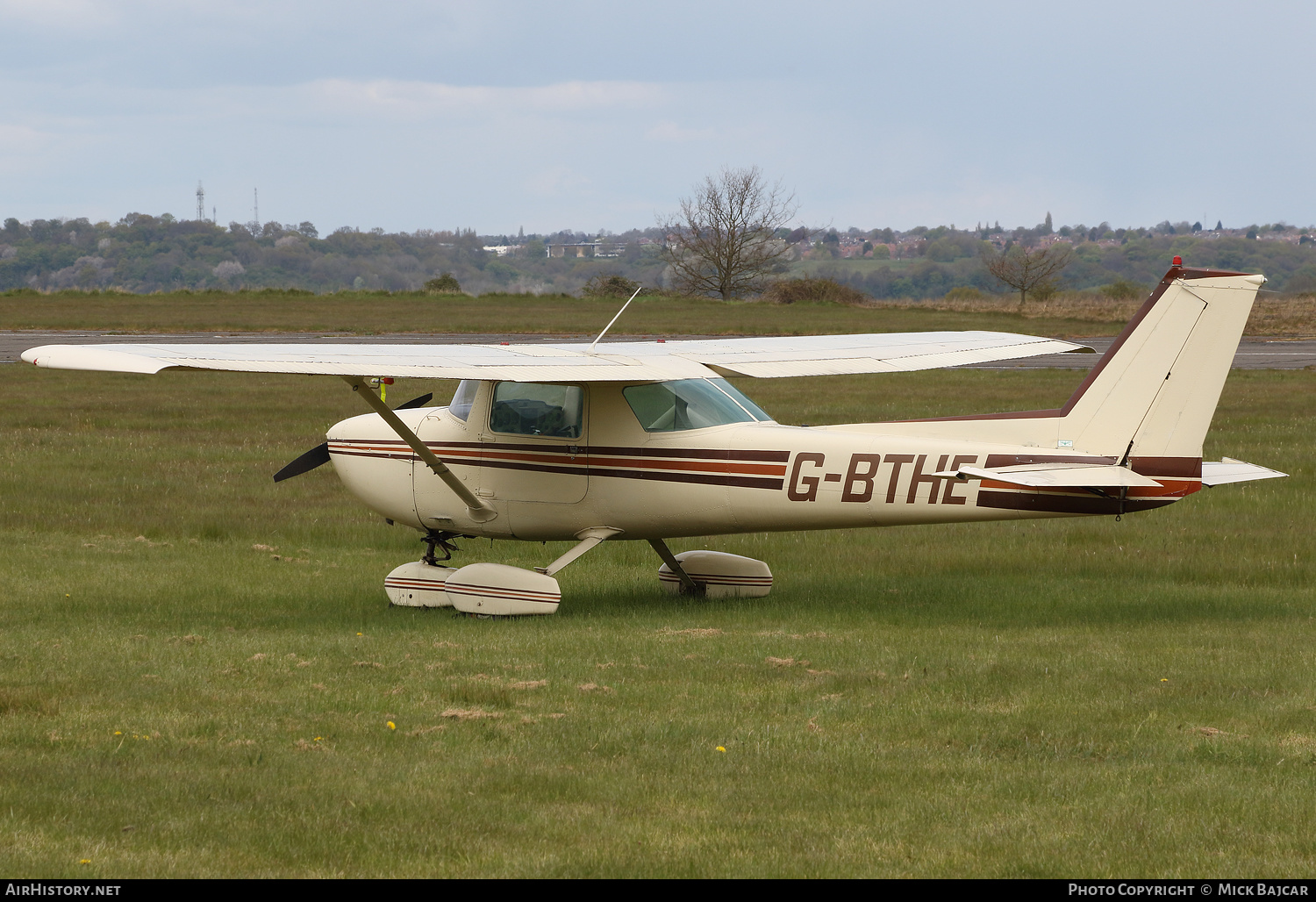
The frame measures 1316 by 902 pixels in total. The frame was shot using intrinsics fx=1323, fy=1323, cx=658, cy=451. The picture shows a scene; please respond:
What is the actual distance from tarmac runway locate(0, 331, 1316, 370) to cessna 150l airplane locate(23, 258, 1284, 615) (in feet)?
84.3

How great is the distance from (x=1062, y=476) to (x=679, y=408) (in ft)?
10.2

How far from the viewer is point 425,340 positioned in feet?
131

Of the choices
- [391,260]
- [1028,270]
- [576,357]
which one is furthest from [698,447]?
[391,260]

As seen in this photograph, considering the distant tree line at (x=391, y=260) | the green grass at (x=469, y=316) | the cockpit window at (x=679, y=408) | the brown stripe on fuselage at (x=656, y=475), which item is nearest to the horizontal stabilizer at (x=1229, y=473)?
the brown stripe on fuselage at (x=656, y=475)

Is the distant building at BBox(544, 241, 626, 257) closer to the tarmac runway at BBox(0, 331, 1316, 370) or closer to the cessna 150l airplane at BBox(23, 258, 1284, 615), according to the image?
the tarmac runway at BBox(0, 331, 1316, 370)

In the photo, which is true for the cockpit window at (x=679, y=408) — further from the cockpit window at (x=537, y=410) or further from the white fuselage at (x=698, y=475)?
the cockpit window at (x=537, y=410)

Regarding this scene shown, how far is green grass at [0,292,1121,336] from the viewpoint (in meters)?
46.7

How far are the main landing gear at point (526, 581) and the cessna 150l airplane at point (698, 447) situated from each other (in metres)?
0.02

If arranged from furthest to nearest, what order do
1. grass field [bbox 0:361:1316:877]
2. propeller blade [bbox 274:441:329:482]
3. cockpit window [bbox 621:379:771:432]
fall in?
propeller blade [bbox 274:441:329:482]
cockpit window [bbox 621:379:771:432]
grass field [bbox 0:361:1316:877]

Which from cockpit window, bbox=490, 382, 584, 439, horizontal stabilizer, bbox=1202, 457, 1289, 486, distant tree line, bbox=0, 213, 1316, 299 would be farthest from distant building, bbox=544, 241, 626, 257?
distant tree line, bbox=0, 213, 1316, 299

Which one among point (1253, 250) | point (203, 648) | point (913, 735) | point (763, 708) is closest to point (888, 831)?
point (913, 735)

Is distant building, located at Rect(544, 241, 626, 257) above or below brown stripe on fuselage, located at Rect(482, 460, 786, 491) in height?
above
